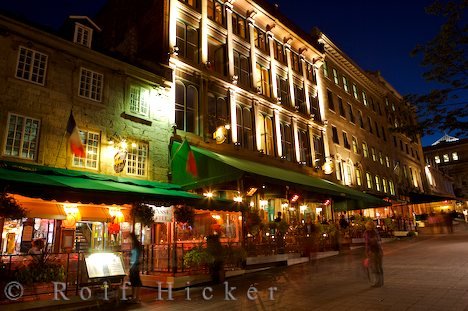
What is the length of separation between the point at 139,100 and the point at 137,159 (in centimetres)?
275

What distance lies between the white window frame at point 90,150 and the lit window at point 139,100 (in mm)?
2168

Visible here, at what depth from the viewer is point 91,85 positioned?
13.5m

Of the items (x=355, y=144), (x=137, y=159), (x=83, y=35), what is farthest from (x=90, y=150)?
(x=355, y=144)

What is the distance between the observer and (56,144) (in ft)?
39.8

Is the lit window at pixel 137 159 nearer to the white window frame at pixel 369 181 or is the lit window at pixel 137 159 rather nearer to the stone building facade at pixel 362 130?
the stone building facade at pixel 362 130

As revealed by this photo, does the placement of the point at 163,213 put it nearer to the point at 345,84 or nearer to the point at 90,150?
the point at 90,150

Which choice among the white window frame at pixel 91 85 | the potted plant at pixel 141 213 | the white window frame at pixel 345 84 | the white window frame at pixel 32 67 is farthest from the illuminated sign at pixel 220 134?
the white window frame at pixel 345 84

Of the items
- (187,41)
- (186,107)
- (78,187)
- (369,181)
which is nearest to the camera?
(78,187)

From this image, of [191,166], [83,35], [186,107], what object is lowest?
[191,166]

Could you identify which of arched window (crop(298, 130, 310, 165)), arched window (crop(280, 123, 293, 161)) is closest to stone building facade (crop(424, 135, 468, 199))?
arched window (crop(298, 130, 310, 165))

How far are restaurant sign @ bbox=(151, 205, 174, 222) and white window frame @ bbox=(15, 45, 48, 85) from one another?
246 inches

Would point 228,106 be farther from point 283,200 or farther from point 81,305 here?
point 81,305

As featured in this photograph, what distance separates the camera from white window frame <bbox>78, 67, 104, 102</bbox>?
43.8 feet

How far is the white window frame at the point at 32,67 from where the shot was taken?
11.8 meters
